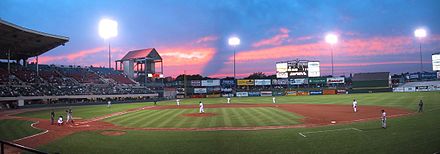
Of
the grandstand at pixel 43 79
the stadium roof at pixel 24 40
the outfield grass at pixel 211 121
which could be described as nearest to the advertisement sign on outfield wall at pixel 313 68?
the grandstand at pixel 43 79

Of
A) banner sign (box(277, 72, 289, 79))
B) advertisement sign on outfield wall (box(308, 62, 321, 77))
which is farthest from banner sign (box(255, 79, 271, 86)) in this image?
advertisement sign on outfield wall (box(308, 62, 321, 77))

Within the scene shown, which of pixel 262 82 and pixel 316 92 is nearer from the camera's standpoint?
pixel 316 92

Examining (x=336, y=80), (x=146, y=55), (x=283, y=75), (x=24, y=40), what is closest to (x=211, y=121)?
(x=24, y=40)

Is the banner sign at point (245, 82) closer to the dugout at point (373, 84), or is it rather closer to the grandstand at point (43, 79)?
the grandstand at point (43, 79)

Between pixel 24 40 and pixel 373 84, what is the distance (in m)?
85.4

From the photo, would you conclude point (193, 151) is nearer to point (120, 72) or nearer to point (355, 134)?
point (355, 134)

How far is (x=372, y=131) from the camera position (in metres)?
18.1

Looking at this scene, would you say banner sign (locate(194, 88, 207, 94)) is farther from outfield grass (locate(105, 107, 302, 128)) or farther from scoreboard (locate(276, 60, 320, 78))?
outfield grass (locate(105, 107, 302, 128))

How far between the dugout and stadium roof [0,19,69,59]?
3009 inches

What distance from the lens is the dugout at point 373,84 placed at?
85.7 m

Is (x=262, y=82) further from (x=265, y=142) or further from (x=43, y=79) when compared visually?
(x=265, y=142)

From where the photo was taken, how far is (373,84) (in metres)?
86.8

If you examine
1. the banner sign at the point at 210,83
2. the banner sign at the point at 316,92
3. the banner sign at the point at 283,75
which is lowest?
the banner sign at the point at 316,92

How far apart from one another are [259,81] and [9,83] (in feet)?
217
